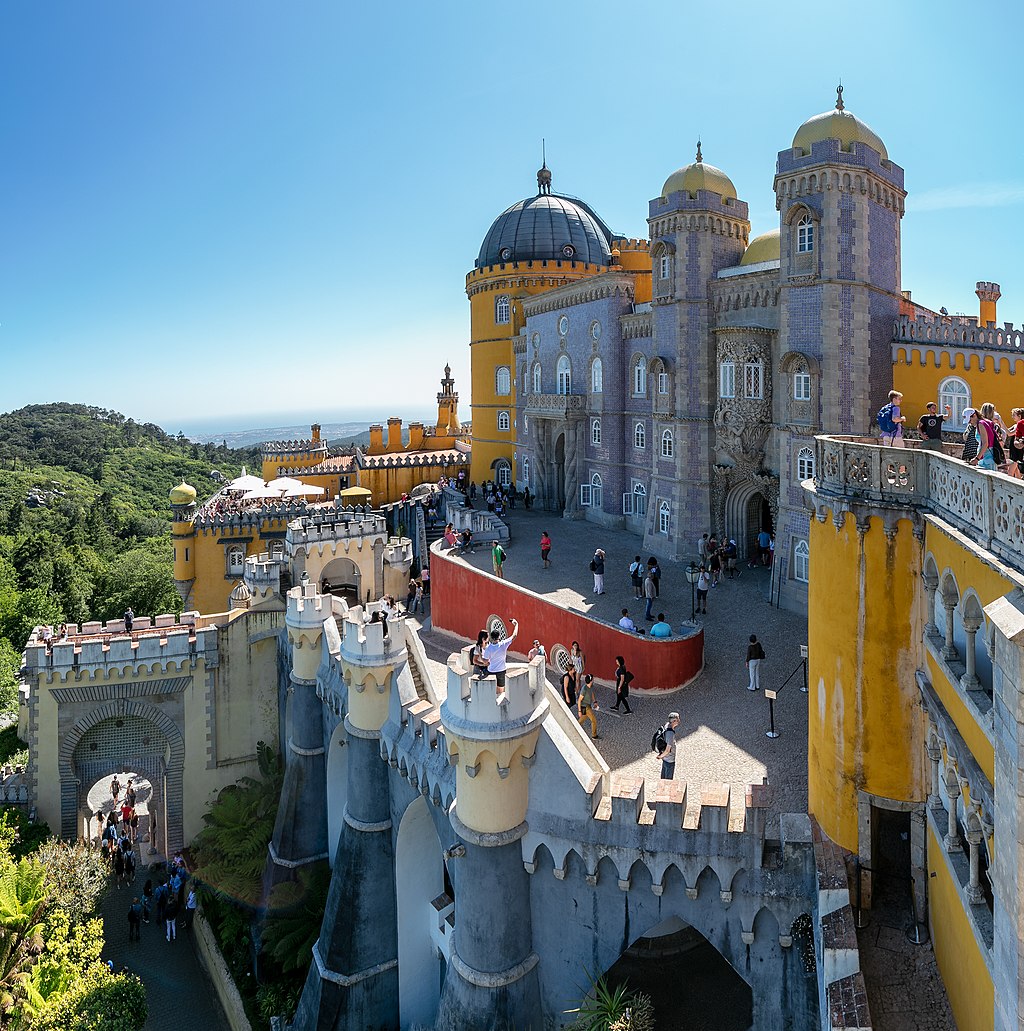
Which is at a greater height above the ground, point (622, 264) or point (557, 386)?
point (622, 264)

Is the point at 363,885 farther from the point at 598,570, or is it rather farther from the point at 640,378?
the point at 640,378

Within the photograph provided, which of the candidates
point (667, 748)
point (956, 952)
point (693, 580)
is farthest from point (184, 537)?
point (956, 952)

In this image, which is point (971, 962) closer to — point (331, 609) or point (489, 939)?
point (489, 939)

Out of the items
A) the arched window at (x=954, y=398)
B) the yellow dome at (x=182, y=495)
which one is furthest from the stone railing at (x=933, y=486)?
the yellow dome at (x=182, y=495)

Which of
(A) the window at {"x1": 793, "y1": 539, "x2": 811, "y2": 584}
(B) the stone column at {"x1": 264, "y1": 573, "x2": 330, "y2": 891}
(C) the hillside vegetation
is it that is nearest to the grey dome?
(A) the window at {"x1": 793, "y1": 539, "x2": 811, "y2": 584}

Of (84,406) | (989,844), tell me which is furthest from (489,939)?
(84,406)

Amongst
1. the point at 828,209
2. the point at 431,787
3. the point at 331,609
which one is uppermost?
the point at 828,209

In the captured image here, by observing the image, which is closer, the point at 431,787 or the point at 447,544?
the point at 431,787
